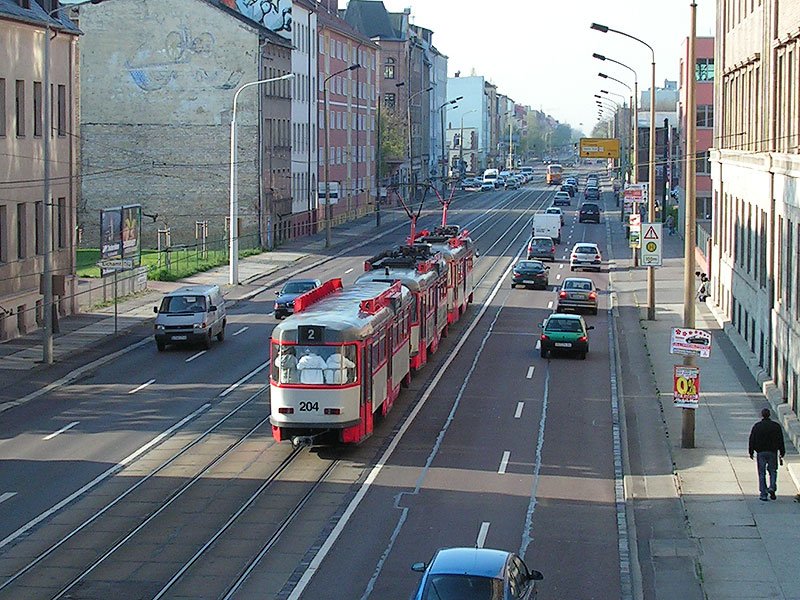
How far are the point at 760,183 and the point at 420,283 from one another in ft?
33.6

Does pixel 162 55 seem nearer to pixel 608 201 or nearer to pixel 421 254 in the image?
pixel 421 254

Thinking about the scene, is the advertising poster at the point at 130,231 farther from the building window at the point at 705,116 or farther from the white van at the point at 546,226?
the building window at the point at 705,116

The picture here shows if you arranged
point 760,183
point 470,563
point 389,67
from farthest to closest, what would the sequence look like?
1. point 389,67
2. point 760,183
3. point 470,563

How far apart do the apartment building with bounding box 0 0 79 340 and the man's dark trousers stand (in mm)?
24549

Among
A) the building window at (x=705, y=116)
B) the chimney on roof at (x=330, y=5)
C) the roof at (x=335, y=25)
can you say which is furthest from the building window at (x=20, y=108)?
the chimney on roof at (x=330, y=5)

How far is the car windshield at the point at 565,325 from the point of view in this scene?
132 ft

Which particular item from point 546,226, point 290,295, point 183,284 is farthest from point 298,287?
point 546,226

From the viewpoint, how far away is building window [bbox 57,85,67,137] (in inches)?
1897

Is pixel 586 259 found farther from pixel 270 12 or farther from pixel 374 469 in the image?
pixel 374 469

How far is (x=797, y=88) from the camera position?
32.0 meters

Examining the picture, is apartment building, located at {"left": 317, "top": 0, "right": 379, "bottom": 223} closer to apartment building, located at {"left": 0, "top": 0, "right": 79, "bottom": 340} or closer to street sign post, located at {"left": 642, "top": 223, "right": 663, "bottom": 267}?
apartment building, located at {"left": 0, "top": 0, "right": 79, "bottom": 340}

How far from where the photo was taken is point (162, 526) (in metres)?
20.9

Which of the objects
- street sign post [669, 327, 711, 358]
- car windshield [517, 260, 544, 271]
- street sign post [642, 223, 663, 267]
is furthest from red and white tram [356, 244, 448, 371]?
car windshield [517, 260, 544, 271]

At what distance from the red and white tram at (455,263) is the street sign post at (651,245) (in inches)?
250
